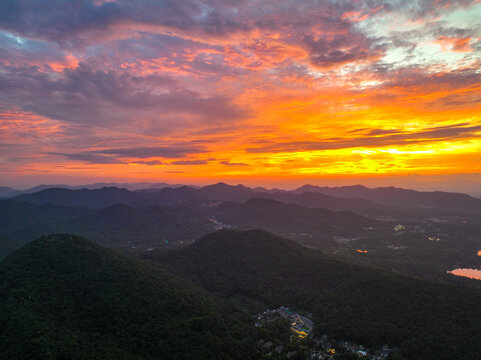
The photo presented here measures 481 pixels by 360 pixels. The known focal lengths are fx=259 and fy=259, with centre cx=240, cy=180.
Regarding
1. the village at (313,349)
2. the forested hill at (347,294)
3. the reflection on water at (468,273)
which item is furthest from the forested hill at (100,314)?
the reflection on water at (468,273)

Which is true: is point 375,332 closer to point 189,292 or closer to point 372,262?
point 189,292

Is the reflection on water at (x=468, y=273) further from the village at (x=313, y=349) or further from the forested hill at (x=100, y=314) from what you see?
the forested hill at (x=100, y=314)

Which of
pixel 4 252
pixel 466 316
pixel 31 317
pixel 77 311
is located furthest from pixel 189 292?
pixel 4 252

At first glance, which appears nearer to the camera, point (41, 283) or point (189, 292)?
point (41, 283)

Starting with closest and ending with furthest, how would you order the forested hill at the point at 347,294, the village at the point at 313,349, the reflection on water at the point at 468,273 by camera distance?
the village at the point at 313,349
the forested hill at the point at 347,294
the reflection on water at the point at 468,273

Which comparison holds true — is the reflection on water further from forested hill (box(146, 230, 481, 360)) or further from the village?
the village

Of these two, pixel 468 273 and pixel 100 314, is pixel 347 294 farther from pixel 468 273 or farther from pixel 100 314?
pixel 468 273
